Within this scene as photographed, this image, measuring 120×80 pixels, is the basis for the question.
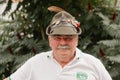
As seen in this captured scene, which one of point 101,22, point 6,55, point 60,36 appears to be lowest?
point 6,55

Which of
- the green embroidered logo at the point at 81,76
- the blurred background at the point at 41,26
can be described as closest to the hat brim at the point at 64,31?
the green embroidered logo at the point at 81,76

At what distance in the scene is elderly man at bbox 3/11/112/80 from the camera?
3.61 metres

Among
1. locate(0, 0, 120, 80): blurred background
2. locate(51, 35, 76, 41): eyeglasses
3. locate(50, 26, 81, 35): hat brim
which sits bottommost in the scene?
locate(0, 0, 120, 80): blurred background

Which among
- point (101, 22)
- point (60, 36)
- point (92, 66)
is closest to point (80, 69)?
point (92, 66)

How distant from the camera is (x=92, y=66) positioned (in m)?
3.79

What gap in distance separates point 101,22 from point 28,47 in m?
1.08

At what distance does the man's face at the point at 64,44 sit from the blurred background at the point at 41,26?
196 centimetres

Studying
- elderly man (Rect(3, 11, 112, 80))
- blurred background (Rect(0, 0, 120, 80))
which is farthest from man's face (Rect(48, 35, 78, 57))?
blurred background (Rect(0, 0, 120, 80))

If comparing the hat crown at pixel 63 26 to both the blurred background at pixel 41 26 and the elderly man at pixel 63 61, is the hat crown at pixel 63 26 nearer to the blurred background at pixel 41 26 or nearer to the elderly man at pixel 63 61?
the elderly man at pixel 63 61

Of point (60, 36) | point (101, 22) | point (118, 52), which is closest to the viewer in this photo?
point (60, 36)

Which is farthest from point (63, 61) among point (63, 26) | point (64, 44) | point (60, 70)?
point (63, 26)

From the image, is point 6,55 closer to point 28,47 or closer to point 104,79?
point 28,47

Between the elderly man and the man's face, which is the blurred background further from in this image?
the man's face

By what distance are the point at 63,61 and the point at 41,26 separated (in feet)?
7.66
